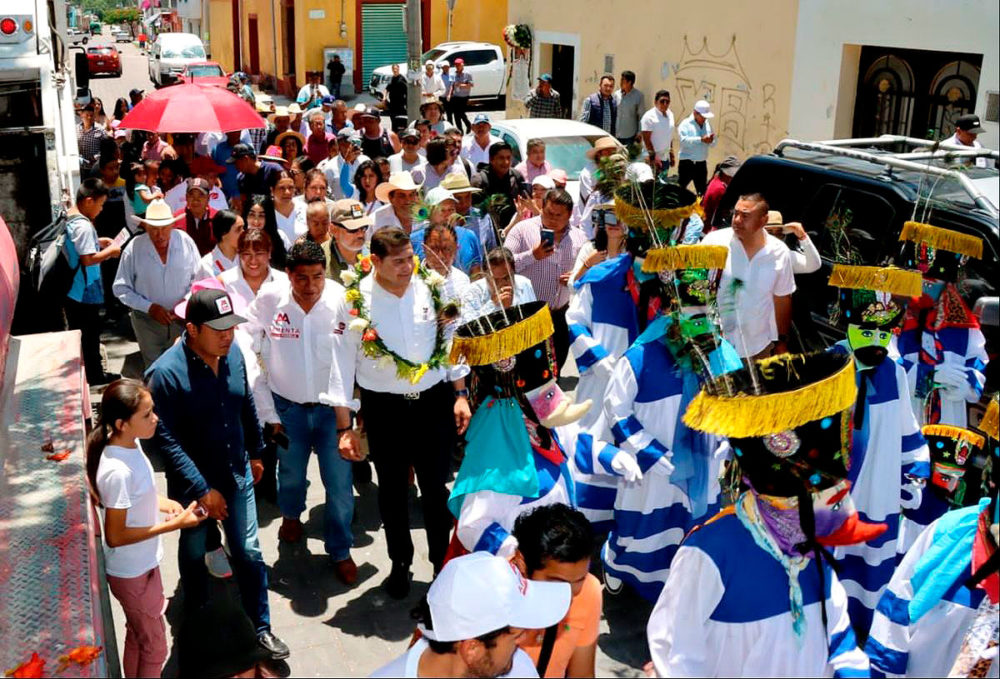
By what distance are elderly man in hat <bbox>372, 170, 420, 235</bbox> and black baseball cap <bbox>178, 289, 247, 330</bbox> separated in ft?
10.7

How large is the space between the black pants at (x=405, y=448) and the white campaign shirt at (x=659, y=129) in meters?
11.4

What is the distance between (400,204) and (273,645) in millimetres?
4020

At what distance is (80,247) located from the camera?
8.52 m

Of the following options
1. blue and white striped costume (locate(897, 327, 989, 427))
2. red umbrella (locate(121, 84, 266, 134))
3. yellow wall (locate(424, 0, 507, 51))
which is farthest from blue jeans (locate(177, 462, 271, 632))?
yellow wall (locate(424, 0, 507, 51))

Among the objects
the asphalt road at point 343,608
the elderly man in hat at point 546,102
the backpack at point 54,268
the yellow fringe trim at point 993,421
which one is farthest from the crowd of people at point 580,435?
the elderly man in hat at point 546,102

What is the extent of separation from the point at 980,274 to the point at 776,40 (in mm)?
10858

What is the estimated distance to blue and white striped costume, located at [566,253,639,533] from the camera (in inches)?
237

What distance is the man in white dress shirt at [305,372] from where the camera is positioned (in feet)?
19.5

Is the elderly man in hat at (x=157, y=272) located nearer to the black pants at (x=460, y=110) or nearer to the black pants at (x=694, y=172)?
the black pants at (x=694, y=172)

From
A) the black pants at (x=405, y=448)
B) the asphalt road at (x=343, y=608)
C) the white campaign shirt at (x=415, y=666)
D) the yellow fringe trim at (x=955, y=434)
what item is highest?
the white campaign shirt at (x=415, y=666)

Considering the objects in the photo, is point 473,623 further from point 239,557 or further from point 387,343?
point 387,343

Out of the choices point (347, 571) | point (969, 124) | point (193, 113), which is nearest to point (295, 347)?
point (347, 571)

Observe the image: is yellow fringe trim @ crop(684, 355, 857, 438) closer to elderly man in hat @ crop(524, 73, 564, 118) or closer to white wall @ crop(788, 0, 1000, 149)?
white wall @ crop(788, 0, 1000, 149)

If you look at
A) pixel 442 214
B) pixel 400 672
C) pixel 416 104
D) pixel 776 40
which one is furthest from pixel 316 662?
pixel 776 40
